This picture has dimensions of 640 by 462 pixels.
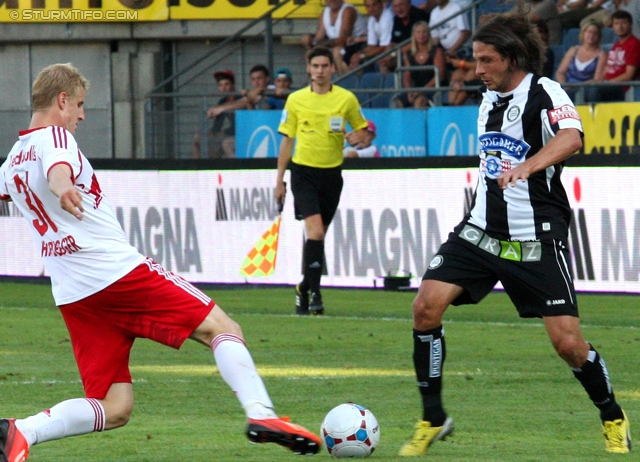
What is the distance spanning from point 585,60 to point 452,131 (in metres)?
2.00

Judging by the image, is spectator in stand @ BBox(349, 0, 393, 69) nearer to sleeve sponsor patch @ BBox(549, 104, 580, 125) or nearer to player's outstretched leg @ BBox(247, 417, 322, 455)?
sleeve sponsor patch @ BBox(549, 104, 580, 125)

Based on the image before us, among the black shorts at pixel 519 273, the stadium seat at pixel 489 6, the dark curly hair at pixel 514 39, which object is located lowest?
the black shorts at pixel 519 273

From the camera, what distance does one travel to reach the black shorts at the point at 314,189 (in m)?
12.6

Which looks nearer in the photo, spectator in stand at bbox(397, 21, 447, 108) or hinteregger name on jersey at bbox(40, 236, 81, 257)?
hinteregger name on jersey at bbox(40, 236, 81, 257)

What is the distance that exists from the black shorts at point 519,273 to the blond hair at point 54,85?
1.87 m

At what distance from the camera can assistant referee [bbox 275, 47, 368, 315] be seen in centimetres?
1262

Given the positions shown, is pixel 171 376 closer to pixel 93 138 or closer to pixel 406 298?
pixel 406 298

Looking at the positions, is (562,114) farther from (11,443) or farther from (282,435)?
(11,443)

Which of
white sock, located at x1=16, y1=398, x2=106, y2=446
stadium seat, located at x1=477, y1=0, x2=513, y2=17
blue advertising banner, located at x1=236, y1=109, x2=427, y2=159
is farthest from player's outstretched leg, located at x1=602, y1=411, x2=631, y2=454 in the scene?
stadium seat, located at x1=477, y1=0, x2=513, y2=17

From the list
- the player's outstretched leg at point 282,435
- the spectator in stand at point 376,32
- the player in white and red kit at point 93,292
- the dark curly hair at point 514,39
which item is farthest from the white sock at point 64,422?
the spectator in stand at point 376,32

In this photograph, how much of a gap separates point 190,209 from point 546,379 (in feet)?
26.7

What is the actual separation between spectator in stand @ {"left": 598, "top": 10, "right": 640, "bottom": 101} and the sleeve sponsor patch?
33.9ft

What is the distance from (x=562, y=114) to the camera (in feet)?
19.8

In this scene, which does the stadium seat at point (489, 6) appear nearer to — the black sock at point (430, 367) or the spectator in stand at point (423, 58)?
the spectator in stand at point (423, 58)
